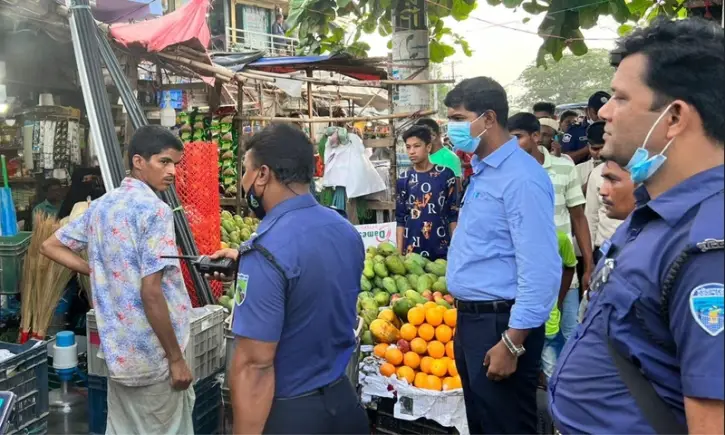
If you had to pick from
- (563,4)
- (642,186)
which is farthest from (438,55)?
(642,186)

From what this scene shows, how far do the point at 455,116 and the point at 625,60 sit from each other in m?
1.53

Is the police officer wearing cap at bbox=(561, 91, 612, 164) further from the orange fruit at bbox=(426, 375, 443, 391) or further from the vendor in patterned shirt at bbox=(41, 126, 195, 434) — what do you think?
the vendor in patterned shirt at bbox=(41, 126, 195, 434)

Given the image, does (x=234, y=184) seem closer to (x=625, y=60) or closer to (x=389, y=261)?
(x=389, y=261)

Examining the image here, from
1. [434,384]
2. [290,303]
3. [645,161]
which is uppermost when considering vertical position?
[645,161]

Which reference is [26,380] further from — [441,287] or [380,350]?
[441,287]

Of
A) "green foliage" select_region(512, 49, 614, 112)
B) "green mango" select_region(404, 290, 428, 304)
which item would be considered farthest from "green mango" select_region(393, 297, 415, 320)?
"green foliage" select_region(512, 49, 614, 112)

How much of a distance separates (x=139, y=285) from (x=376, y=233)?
136 inches

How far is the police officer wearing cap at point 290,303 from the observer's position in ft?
6.39

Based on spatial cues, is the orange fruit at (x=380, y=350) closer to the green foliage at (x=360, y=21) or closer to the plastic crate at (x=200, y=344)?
the plastic crate at (x=200, y=344)

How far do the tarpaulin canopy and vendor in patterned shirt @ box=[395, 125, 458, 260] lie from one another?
269cm

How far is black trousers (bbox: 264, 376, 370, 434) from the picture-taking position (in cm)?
202

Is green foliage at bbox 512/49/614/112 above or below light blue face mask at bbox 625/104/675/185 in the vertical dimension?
above

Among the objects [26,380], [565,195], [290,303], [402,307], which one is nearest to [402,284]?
[402,307]

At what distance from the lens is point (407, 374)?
12.7 ft
